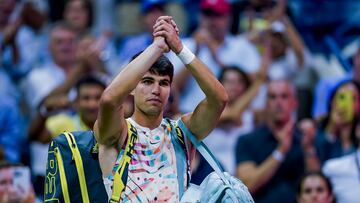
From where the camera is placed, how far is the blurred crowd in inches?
410

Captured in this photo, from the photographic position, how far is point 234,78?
1134 centimetres

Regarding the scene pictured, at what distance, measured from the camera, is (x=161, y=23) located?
683cm

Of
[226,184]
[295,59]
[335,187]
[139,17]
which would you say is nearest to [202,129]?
[226,184]

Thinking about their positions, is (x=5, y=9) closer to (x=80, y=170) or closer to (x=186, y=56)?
(x=80, y=170)

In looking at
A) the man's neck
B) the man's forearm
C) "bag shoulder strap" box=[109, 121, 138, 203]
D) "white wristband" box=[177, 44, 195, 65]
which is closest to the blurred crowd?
the man's neck

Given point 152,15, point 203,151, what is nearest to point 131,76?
point 203,151

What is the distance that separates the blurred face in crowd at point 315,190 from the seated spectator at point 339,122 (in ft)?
2.36

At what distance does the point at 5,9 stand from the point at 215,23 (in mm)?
2271

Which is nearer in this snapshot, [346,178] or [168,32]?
[168,32]

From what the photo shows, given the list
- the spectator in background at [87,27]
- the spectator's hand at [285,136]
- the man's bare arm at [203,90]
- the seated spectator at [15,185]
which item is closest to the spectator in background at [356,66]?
the spectator's hand at [285,136]

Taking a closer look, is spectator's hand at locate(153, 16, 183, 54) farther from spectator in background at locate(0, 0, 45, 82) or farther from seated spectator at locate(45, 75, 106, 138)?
spectator in background at locate(0, 0, 45, 82)

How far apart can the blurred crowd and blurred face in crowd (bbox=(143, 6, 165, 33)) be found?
1cm

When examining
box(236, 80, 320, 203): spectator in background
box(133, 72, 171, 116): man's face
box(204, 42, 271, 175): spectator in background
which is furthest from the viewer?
Result: box(204, 42, 271, 175): spectator in background

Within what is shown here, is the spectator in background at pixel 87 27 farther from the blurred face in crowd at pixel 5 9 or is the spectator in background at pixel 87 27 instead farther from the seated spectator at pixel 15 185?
the seated spectator at pixel 15 185
